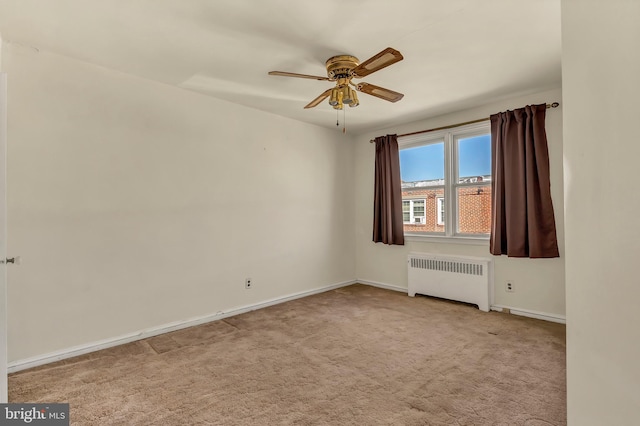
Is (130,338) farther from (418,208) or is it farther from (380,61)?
(418,208)

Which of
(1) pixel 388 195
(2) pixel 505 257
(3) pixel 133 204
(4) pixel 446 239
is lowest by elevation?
(2) pixel 505 257

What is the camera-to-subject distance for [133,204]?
9.70 ft

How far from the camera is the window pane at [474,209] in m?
3.94

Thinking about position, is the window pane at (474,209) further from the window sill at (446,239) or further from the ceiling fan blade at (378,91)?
the ceiling fan blade at (378,91)

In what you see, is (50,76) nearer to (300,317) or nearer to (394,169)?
(300,317)

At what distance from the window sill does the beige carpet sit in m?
0.93

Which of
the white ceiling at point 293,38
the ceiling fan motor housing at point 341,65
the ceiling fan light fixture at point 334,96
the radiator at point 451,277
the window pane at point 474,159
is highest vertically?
the white ceiling at point 293,38

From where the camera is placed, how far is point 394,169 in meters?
4.62

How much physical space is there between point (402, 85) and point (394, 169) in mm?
1561

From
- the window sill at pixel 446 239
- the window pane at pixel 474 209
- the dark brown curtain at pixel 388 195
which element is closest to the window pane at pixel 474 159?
the window pane at pixel 474 209

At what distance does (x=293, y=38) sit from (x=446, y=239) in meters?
3.11

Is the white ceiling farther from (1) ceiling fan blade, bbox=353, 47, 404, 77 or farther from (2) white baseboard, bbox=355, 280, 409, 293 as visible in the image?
(2) white baseboard, bbox=355, 280, 409, 293

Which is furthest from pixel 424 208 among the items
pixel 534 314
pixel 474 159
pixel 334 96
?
pixel 334 96

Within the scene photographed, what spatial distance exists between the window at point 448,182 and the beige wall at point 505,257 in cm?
18
